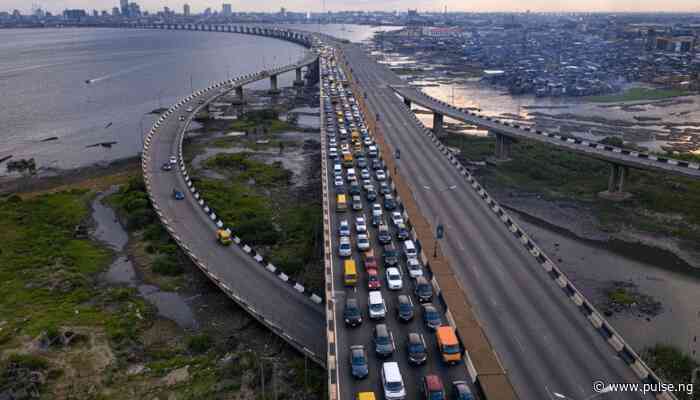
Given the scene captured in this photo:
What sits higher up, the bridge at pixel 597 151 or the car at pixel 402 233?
A: the bridge at pixel 597 151

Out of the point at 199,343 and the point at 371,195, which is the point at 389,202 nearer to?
the point at 371,195

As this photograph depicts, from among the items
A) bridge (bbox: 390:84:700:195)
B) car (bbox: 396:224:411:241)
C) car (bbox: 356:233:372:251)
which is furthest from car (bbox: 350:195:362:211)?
bridge (bbox: 390:84:700:195)

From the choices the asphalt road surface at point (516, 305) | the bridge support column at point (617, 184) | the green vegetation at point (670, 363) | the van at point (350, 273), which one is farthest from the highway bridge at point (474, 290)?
the bridge support column at point (617, 184)

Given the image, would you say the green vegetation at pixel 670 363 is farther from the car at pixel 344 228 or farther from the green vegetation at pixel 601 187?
the car at pixel 344 228

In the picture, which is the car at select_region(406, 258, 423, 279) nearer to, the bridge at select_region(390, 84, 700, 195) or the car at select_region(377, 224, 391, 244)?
the car at select_region(377, 224, 391, 244)

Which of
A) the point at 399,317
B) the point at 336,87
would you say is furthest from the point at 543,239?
the point at 336,87

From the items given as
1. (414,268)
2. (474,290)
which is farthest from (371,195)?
(474,290)

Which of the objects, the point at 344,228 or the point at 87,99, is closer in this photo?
the point at 344,228
